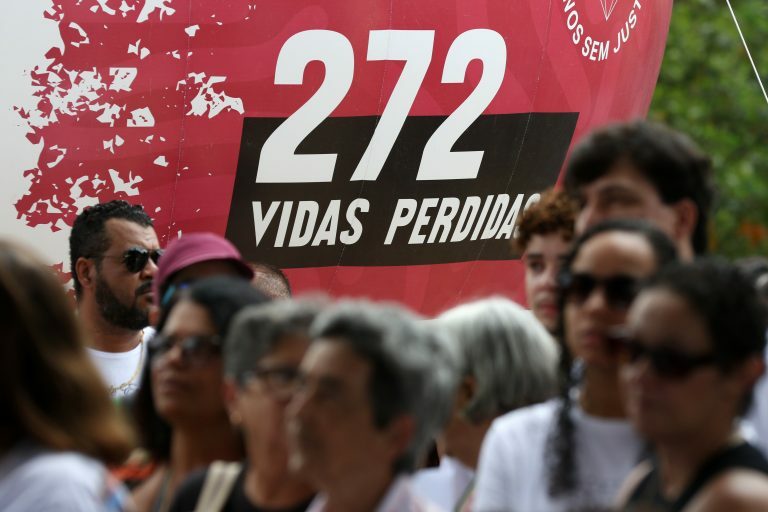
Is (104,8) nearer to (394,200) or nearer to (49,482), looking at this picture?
(394,200)

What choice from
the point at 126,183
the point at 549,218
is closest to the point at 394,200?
the point at 126,183

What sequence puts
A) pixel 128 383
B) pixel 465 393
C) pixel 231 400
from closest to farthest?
pixel 231 400 < pixel 465 393 < pixel 128 383

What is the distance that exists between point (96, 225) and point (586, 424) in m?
3.30

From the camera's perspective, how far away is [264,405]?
3.34 meters

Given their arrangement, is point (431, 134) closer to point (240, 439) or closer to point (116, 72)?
point (116, 72)

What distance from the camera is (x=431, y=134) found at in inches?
290

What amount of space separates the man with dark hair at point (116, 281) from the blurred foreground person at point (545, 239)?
1814mm

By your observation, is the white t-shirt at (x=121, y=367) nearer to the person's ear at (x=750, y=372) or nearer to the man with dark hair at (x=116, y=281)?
the man with dark hair at (x=116, y=281)

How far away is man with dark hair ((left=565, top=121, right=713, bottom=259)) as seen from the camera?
12.3 ft

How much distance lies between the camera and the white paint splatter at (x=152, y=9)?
6.48 meters

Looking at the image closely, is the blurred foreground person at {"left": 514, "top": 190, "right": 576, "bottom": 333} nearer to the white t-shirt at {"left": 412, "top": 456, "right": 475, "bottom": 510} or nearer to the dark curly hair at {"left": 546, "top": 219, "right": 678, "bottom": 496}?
the white t-shirt at {"left": 412, "top": 456, "right": 475, "bottom": 510}

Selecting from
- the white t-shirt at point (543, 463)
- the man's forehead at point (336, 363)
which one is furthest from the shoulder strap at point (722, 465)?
the man's forehead at point (336, 363)

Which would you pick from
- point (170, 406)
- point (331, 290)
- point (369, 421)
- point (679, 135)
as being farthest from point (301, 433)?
point (331, 290)

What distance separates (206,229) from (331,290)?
2.45 feet
